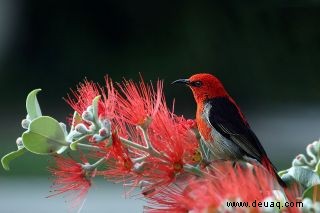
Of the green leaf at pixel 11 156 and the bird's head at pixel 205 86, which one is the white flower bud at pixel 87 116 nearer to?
the green leaf at pixel 11 156

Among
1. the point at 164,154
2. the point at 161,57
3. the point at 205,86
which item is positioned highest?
the point at 161,57

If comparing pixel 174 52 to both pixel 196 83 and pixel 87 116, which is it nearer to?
pixel 196 83

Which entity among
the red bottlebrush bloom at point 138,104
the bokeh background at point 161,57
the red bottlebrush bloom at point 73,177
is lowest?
the red bottlebrush bloom at point 73,177

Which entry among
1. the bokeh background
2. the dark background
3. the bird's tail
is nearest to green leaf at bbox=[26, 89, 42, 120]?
the bird's tail

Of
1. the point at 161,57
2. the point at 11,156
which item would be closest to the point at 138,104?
the point at 11,156

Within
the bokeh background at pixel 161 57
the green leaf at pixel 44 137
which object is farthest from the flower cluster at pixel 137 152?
the bokeh background at pixel 161 57

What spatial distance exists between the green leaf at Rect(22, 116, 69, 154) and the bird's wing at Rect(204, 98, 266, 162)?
429 mm

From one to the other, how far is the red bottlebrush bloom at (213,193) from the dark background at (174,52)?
22.6 feet

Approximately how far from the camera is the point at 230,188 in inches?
42.3

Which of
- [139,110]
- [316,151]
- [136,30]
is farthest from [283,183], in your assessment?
[136,30]

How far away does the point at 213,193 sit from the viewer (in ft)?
3.51

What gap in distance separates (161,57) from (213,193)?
30.4 feet

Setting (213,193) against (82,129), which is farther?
(82,129)

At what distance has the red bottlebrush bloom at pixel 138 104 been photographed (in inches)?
54.3
